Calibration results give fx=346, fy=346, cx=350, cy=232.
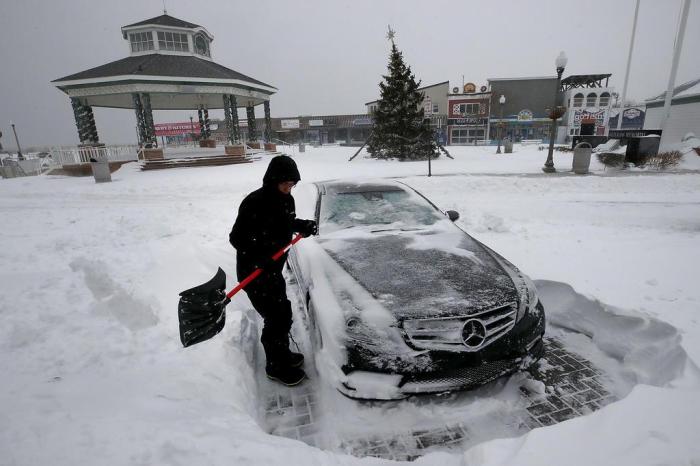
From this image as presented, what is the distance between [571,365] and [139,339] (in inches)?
138

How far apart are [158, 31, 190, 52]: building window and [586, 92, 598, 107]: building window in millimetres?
41329

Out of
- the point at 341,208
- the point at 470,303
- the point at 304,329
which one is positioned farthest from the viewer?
the point at 341,208

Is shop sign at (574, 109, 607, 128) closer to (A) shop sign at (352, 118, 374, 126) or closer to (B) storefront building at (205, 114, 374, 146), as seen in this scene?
(A) shop sign at (352, 118, 374, 126)

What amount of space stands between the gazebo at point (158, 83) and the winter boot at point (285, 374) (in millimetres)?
18352

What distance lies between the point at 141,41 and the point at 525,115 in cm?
4005

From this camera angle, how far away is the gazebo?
1748 centimetres

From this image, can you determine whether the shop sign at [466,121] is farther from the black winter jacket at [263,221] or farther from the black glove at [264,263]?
the black glove at [264,263]

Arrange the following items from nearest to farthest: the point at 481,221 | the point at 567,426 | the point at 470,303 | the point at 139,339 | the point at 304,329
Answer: the point at 567,426
the point at 470,303
the point at 139,339
the point at 304,329
the point at 481,221

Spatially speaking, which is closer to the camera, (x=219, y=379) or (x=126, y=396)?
(x=126, y=396)

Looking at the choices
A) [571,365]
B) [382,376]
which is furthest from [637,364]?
[382,376]

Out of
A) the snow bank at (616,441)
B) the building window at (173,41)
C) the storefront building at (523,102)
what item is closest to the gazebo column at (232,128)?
the building window at (173,41)

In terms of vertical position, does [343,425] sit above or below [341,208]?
below

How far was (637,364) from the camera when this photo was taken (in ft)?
8.61

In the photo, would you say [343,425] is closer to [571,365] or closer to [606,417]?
[606,417]
